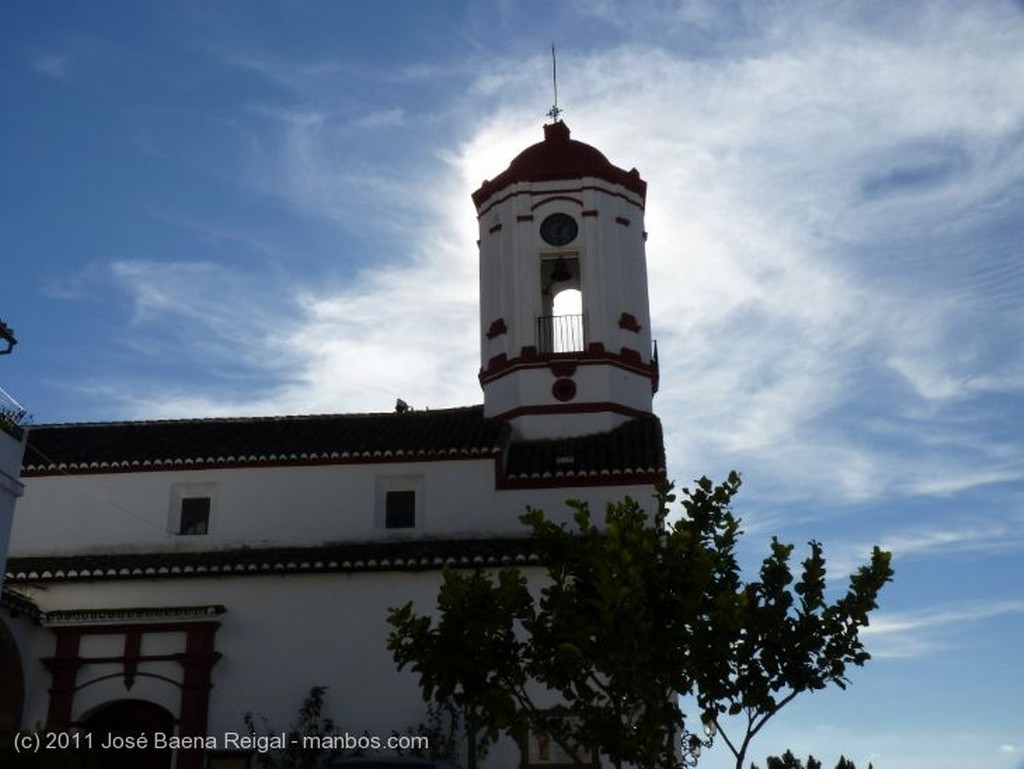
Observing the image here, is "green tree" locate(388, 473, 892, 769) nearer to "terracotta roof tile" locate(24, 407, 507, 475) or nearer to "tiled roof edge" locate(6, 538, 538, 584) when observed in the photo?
"tiled roof edge" locate(6, 538, 538, 584)

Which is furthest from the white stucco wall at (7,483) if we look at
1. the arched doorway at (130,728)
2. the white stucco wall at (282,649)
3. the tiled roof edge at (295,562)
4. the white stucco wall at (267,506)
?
the white stucco wall at (267,506)

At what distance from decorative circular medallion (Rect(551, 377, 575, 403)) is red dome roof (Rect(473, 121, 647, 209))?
5.33 meters

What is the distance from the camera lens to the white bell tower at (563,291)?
89.1 ft

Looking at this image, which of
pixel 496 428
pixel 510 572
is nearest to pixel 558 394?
pixel 496 428

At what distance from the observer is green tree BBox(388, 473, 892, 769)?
14.1 meters

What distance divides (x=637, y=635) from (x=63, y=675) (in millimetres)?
13652

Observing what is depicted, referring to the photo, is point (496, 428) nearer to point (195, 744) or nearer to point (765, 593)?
point (195, 744)

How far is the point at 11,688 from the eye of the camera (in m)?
22.5

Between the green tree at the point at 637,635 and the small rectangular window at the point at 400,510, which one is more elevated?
the small rectangular window at the point at 400,510

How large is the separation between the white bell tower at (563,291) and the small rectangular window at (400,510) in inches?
123

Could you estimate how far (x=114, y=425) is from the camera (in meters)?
29.0

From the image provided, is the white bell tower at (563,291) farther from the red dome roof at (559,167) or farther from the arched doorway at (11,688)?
A: the arched doorway at (11,688)

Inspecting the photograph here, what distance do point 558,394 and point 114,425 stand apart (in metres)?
11.2

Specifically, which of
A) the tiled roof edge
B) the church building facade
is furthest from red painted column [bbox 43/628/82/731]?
the tiled roof edge
